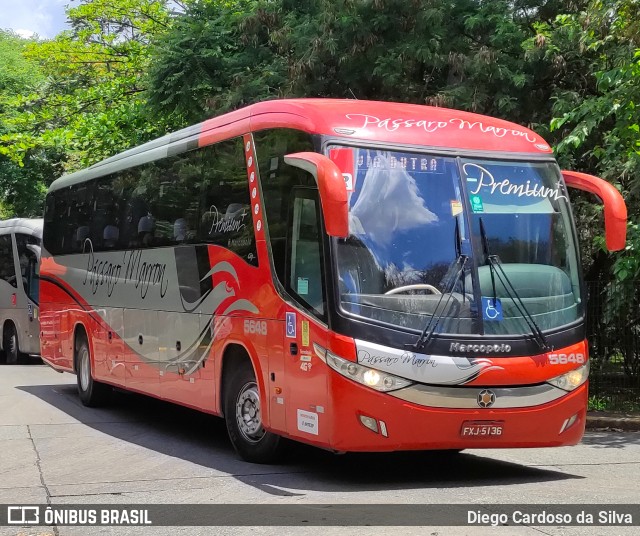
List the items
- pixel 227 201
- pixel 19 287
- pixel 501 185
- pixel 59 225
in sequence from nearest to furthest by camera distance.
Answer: pixel 501 185, pixel 227 201, pixel 59 225, pixel 19 287

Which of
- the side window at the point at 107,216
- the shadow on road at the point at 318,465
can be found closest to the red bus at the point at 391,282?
the shadow on road at the point at 318,465

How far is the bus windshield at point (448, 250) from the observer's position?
8438 millimetres

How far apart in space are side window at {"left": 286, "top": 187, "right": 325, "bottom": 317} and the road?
5.38 feet

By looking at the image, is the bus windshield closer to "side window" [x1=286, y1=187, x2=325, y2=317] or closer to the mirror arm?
"side window" [x1=286, y1=187, x2=325, y2=317]

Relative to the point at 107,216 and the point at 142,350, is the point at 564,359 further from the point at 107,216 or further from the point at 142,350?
the point at 107,216

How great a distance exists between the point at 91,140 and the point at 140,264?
14.6 m

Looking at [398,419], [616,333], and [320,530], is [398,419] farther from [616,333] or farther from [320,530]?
[616,333]

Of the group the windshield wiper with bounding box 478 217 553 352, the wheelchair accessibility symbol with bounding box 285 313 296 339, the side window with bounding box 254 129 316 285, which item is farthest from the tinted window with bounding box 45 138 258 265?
the windshield wiper with bounding box 478 217 553 352

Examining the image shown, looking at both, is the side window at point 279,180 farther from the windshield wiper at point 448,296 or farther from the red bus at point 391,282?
the windshield wiper at point 448,296

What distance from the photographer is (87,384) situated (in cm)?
1538

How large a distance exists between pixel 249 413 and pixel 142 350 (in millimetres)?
3491

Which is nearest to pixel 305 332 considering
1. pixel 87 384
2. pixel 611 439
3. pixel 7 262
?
pixel 611 439

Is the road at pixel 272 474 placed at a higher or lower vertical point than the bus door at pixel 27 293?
lower

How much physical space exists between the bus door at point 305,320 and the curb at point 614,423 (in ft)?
19.6
